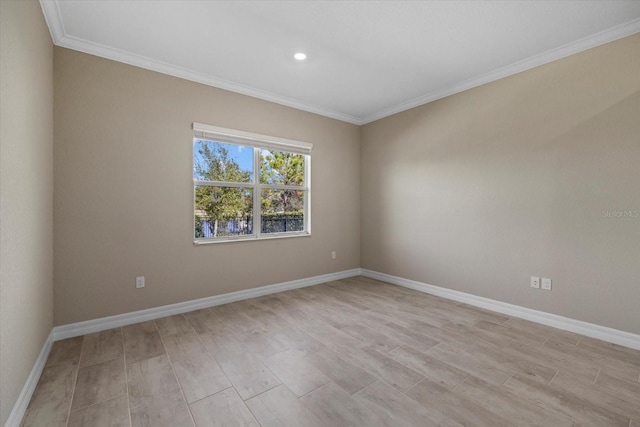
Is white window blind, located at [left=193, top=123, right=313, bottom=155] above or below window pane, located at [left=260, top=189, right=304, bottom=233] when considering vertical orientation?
above

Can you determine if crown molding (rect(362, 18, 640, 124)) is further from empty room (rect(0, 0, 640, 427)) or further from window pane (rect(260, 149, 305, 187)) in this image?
window pane (rect(260, 149, 305, 187))

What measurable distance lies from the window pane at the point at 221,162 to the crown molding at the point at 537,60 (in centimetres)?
241

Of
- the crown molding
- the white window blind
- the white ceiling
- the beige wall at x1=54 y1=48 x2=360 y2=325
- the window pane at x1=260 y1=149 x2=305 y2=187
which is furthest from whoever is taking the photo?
the window pane at x1=260 y1=149 x2=305 y2=187

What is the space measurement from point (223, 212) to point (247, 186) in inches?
18.4

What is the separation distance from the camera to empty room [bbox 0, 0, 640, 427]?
1.78m

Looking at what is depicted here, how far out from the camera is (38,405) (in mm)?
1727

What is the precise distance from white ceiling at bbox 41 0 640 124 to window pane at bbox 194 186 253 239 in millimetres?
1299

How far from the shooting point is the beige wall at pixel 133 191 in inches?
104

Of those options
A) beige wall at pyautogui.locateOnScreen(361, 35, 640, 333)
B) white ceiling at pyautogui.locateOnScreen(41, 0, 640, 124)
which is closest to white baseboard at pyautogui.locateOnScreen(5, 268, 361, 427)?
beige wall at pyautogui.locateOnScreen(361, 35, 640, 333)

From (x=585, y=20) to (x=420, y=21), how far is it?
1347 millimetres

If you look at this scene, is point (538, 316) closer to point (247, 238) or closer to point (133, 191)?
point (247, 238)

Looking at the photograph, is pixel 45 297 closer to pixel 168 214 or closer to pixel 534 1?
pixel 168 214

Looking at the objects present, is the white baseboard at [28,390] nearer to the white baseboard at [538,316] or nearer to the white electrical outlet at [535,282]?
the white baseboard at [538,316]

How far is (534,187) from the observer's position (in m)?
3.00
